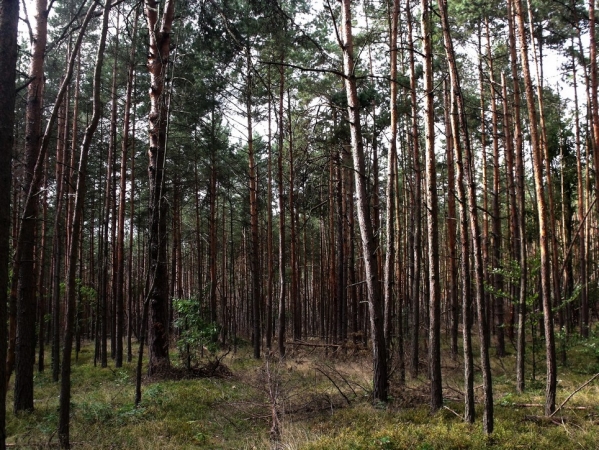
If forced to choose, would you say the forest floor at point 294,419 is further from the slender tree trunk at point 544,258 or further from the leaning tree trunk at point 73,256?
the leaning tree trunk at point 73,256

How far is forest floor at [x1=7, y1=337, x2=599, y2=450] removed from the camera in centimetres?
579

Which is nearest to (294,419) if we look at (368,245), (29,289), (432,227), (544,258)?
(368,245)

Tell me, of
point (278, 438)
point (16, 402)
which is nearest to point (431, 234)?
point (278, 438)

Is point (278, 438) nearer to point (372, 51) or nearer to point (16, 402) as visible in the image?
point (16, 402)

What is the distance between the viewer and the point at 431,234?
23.2 ft

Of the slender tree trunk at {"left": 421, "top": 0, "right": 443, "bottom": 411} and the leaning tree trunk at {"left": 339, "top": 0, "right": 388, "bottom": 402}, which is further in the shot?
the leaning tree trunk at {"left": 339, "top": 0, "right": 388, "bottom": 402}

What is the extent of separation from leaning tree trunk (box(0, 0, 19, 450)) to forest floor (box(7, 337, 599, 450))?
11.6 feet

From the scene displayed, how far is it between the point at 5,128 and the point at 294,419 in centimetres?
617

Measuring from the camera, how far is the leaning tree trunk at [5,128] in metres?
2.86

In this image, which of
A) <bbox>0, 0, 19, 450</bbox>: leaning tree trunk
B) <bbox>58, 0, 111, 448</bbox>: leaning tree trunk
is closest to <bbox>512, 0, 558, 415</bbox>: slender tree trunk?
<bbox>58, 0, 111, 448</bbox>: leaning tree trunk

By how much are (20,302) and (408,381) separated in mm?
8891

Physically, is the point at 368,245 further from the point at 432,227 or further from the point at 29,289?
the point at 29,289

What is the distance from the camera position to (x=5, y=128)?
296 cm

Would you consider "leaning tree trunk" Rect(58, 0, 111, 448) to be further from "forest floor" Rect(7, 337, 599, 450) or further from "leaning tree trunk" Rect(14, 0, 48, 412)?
"leaning tree trunk" Rect(14, 0, 48, 412)
